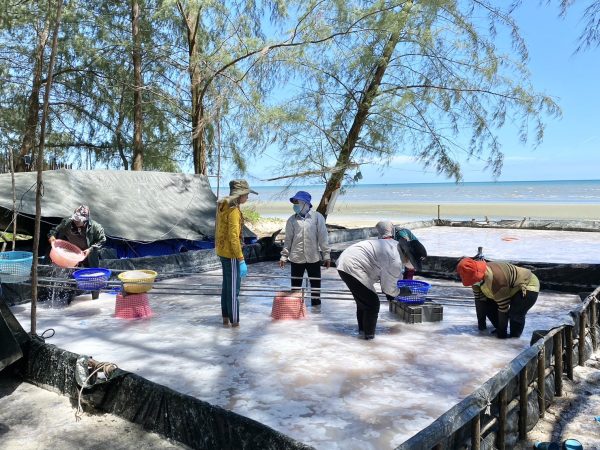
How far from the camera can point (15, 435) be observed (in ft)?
10.2

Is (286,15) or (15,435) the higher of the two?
(286,15)

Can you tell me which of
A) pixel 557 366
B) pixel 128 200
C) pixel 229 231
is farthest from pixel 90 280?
pixel 557 366

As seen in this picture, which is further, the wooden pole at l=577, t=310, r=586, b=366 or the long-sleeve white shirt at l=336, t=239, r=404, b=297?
the long-sleeve white shirt at l=336, t=239, r=404, b=297

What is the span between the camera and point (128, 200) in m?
9.70

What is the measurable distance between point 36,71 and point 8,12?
161cm

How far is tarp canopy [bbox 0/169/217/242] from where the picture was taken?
8148mm

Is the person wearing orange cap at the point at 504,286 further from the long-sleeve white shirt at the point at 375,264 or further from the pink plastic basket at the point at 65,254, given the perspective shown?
the pink plastic basket at the point at 65,254

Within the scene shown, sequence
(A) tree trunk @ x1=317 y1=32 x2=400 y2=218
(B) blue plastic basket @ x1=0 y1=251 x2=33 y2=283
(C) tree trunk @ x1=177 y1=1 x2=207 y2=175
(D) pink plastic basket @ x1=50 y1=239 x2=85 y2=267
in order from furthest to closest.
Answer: (C) tree trunk @ x1=177 y1=1 x2=207 y2=175 < (A) tree trunk @ x1=317 y1=32 x2=400 y2=218 < (D) pink plastic basket @ x1=50 y1=239 x2=85 y2=267 < (B) blue plastic basket @ x1=0 y1=251 x2=33 y2=283

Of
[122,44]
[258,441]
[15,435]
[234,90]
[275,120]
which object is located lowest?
[15,435]

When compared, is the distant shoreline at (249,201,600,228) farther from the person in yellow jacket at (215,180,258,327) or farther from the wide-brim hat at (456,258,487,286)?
the wide-brim hat at (456,258,487,286)

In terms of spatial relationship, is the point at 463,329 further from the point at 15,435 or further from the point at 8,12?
the point at 8,12

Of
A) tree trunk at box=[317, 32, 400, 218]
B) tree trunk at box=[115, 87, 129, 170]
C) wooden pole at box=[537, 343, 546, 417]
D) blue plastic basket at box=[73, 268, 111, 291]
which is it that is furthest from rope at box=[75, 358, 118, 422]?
tree trunk at box=[115, 87, 129, 170]

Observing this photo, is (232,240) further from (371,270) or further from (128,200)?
(128,200)

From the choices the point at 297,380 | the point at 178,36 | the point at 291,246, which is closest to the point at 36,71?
the point at 178,36
